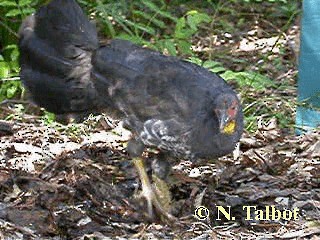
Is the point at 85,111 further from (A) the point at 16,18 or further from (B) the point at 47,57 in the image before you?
(A) the point at 16,18

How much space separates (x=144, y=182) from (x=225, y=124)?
647mm

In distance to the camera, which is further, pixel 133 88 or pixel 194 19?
pixel 194 19

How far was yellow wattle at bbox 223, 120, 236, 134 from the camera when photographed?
475cm

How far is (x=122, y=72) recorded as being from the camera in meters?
5.07

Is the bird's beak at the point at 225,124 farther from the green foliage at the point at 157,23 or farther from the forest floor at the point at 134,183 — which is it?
the green foliage at the point at 157,23

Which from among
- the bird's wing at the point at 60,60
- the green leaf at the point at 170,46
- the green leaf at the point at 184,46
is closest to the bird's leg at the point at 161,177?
the bird's wing at the point at 60,60

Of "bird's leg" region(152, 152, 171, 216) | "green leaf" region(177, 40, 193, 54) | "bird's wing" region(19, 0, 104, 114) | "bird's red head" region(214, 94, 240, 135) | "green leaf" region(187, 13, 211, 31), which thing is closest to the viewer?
"bird's red head" region(214, 94, 240, 135)

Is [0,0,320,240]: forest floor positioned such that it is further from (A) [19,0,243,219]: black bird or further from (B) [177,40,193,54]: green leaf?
(B) [177,40,193,54]: green leaf

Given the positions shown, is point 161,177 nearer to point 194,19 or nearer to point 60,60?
point 60,60

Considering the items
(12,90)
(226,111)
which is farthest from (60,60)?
(12,90)

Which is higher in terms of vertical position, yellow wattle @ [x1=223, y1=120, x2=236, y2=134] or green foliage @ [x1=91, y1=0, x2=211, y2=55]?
yellow wattle @ [x1=223, y1=120, x2=236, y2=134]

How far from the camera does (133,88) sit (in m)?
5.02

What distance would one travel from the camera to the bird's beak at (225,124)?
4.74m

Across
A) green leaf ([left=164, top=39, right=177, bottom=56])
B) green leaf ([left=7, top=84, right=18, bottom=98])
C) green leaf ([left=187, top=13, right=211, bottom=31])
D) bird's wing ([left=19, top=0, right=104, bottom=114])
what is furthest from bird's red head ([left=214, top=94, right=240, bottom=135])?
green leaf ([left=7, top=84, right=18, bottom=98])
